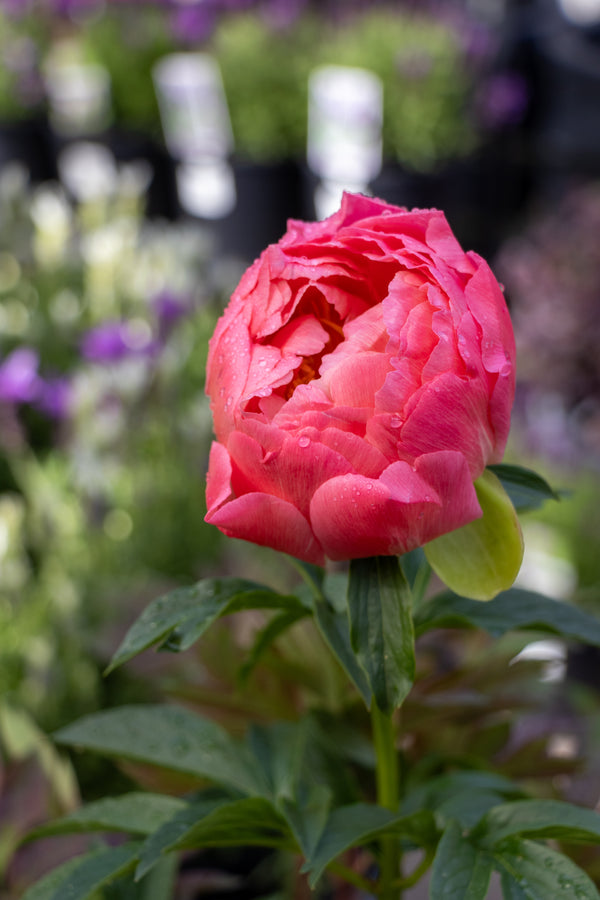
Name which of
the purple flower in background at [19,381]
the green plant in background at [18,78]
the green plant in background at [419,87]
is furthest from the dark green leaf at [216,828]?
the green plant in background at [18,78]

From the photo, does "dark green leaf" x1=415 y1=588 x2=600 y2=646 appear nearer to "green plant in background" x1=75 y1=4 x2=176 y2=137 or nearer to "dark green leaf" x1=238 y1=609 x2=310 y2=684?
"dark green leaf" x1=238 y1=609 x2=310 y2=684

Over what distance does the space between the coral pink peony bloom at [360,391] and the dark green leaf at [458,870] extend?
0.12 m

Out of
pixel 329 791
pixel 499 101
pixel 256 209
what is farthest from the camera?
pixel 256 209

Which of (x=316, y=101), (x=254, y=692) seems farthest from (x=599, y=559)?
(x=316, y=101)

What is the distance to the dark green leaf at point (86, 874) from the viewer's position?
0.36 meters

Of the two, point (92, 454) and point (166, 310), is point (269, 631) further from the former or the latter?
point (166, 310)

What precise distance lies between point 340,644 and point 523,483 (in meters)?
0.10

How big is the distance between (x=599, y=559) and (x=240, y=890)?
0.83 metres

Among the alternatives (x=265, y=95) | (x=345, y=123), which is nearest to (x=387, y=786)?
(x=345, y=123)

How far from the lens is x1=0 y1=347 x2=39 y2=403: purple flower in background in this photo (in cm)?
115

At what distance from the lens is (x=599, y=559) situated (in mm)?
1305

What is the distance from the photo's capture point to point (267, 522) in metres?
0.31

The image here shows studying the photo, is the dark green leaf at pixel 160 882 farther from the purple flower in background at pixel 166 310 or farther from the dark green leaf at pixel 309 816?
the purple flower in background at pixel 166 310

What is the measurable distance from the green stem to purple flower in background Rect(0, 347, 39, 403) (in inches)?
33.8
